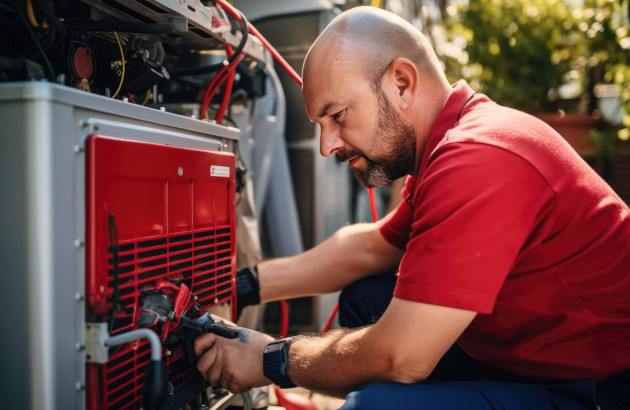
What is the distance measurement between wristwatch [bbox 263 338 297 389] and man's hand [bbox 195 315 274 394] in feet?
0.08

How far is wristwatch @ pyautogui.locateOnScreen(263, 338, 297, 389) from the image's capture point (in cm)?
111

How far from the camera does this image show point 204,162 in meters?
1.19

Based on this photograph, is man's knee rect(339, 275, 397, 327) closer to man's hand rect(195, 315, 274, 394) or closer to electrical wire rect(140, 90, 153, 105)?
man's hand rect(195, 315, 274, 394)

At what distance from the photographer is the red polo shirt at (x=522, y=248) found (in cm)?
93

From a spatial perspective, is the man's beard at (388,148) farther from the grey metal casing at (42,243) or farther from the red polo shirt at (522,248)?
the grey metal casing at (42,243)

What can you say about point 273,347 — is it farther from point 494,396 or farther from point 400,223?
point 400,223

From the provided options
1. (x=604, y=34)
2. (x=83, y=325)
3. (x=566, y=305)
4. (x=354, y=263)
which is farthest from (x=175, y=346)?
(x=604, y=34)

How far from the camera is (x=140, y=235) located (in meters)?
0.96

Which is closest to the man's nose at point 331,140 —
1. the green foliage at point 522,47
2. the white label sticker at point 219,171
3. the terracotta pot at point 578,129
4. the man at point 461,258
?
the man at point 461,258

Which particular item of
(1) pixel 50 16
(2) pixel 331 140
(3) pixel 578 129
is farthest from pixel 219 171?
(3) pixel 578 129

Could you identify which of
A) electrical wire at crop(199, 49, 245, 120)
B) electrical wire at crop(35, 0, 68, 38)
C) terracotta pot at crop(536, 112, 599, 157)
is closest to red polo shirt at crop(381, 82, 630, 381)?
electrical wire at crop(199, 49, 245, 120)

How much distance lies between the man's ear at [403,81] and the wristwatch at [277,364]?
64 centimetres

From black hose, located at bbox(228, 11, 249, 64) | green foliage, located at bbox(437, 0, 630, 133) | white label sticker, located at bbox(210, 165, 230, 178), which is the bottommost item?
white label sticker, located at bbox(210, 165, 230, 178)

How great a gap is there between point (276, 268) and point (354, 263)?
256 millimetres
